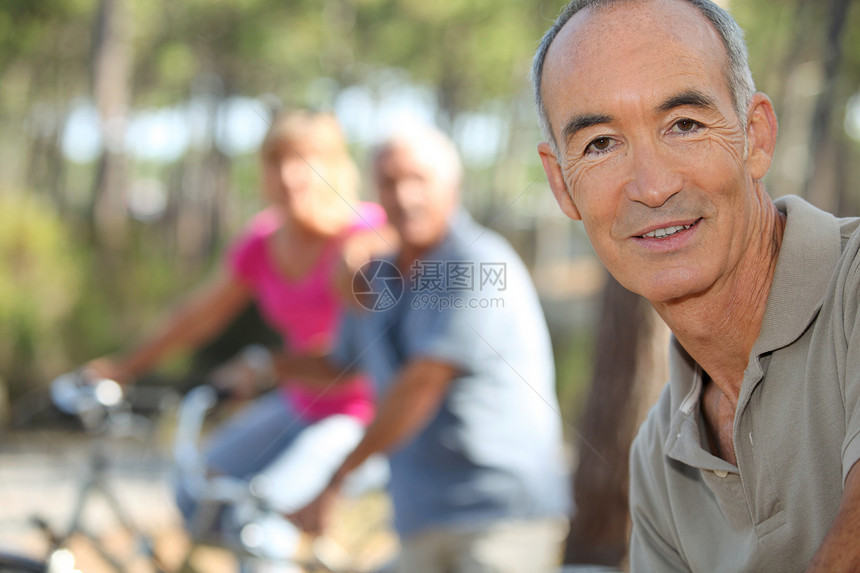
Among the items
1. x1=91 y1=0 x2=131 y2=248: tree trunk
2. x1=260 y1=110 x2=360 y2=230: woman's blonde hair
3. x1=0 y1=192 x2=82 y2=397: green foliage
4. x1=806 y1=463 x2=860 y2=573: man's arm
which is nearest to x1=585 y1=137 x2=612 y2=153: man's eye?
x1=806 y1=463 x2=860 y2=573: man's arm

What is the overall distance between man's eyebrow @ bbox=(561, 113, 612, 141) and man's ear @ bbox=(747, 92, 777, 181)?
23 centimetres

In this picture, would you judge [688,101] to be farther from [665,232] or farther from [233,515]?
[233,515]

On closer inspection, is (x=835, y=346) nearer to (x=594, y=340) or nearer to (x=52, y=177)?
(x=594, y=340)

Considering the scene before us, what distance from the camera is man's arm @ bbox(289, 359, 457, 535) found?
2.25m

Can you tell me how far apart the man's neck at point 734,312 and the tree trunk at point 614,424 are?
94.0 inches

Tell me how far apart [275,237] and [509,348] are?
74.1 inches

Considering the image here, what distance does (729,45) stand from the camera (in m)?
1.21

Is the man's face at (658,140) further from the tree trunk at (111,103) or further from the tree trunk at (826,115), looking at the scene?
the tree trunk at (111,103)
